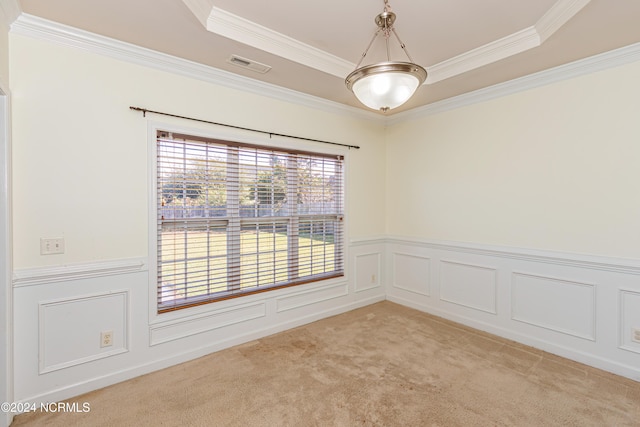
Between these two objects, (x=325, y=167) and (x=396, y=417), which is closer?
(x=396, y=417)

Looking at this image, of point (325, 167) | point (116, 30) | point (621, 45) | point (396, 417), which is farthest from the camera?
point (325, 167)

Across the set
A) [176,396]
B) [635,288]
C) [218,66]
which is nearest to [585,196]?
[635,288]

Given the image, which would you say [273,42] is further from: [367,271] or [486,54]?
[367,271]

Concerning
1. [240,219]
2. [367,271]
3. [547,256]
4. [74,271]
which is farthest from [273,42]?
[547,256]

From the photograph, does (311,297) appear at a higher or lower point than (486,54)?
lower

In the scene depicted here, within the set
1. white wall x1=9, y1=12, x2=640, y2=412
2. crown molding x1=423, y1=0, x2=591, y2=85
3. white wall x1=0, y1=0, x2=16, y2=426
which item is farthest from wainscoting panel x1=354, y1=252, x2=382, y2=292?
white wall x1=0, y1=0, x2=16, y2=426

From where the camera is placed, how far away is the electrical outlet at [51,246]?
2078mm

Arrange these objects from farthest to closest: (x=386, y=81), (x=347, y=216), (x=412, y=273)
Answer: (x=412, y=273)
(x=347, y=216)
(x=386, y=81)

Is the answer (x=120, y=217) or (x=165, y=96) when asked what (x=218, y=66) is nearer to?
(x=165, y=96)

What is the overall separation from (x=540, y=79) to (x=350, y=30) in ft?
6.20

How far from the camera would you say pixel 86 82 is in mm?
2209

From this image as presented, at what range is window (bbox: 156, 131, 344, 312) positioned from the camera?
2604 millimetres

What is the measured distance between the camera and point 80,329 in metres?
2.21

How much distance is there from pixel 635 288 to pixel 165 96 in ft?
13.5
